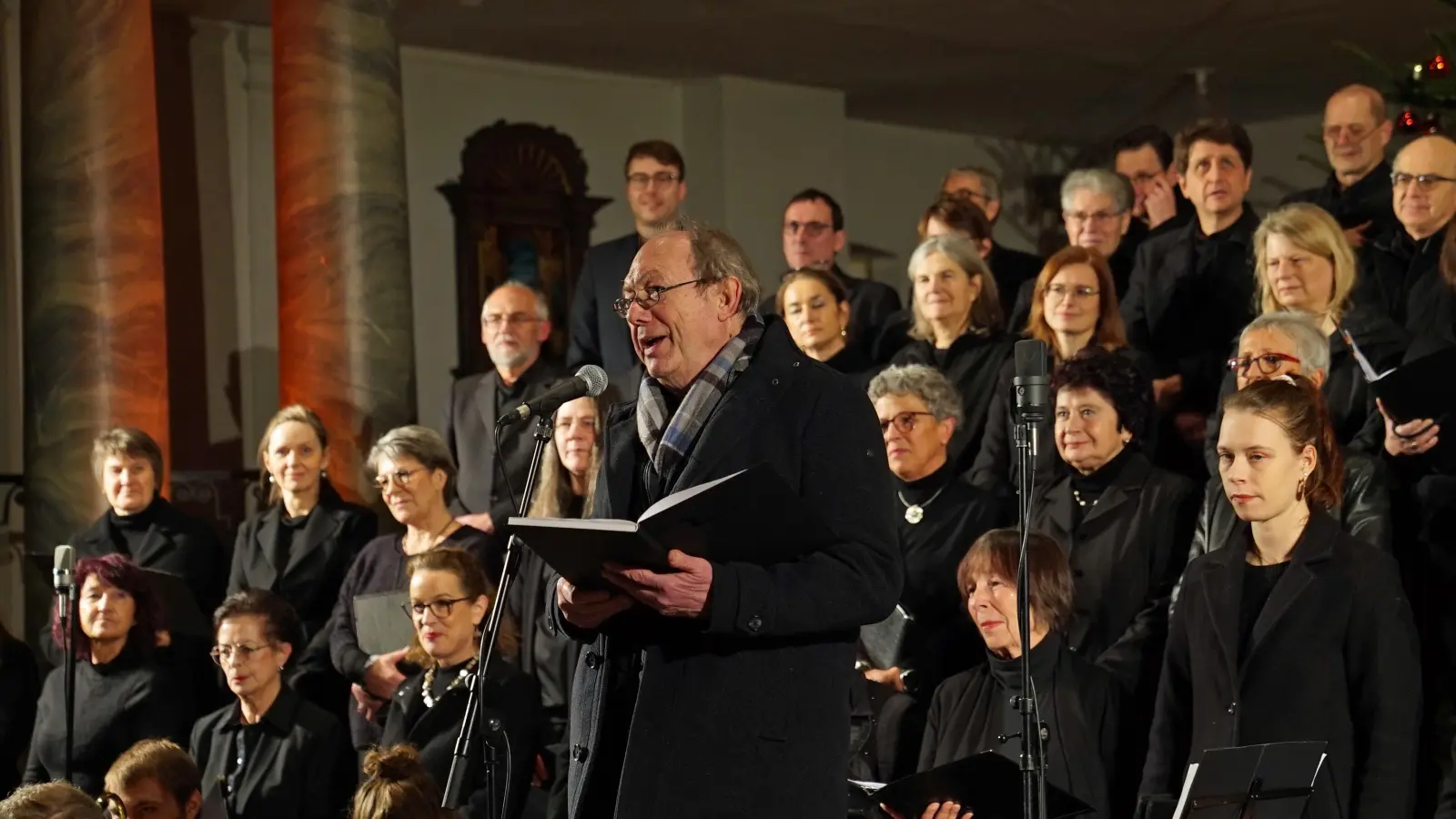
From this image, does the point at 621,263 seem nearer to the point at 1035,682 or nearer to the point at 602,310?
the point at 602,310

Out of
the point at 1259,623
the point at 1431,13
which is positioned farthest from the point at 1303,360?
the point at 1431,13

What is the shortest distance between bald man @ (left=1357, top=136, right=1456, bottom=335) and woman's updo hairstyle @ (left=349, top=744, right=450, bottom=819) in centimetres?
326

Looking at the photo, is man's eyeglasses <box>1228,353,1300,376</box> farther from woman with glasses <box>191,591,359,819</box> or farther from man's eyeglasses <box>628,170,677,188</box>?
woman with glasses <box>191,591,359,819</box>

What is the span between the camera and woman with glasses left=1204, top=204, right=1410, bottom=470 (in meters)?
5.35

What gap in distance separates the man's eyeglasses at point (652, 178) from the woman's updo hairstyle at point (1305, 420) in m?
3.44

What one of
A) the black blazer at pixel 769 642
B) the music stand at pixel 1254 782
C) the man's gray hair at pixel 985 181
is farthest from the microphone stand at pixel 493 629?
the man's gray hair at pixel 985 181

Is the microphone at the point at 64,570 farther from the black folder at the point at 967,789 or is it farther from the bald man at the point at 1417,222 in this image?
the bald man at the point at 1417,222

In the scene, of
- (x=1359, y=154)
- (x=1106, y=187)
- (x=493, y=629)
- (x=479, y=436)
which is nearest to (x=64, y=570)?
(x=479, y=436)

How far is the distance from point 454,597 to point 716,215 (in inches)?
302

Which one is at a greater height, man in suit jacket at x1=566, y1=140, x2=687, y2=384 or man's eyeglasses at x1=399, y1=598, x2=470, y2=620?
man in suit jacket at x1=566, y1=140, x2=687, y2=384

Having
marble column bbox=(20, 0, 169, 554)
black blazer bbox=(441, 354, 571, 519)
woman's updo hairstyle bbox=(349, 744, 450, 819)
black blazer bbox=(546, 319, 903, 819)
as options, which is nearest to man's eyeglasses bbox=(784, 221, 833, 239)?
black blazer bbox=(441, 354, 571, 519)

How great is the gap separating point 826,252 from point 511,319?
1369 millimetres

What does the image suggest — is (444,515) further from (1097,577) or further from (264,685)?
(1097,577)

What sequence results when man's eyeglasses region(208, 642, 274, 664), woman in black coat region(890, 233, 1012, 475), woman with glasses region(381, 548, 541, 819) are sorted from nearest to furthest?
woman with glasses region(381, 548, 541, 819), man's eyeglasses region(208, 642, 274, 664), woman in black coat region(890, 233, 1012, 475)
